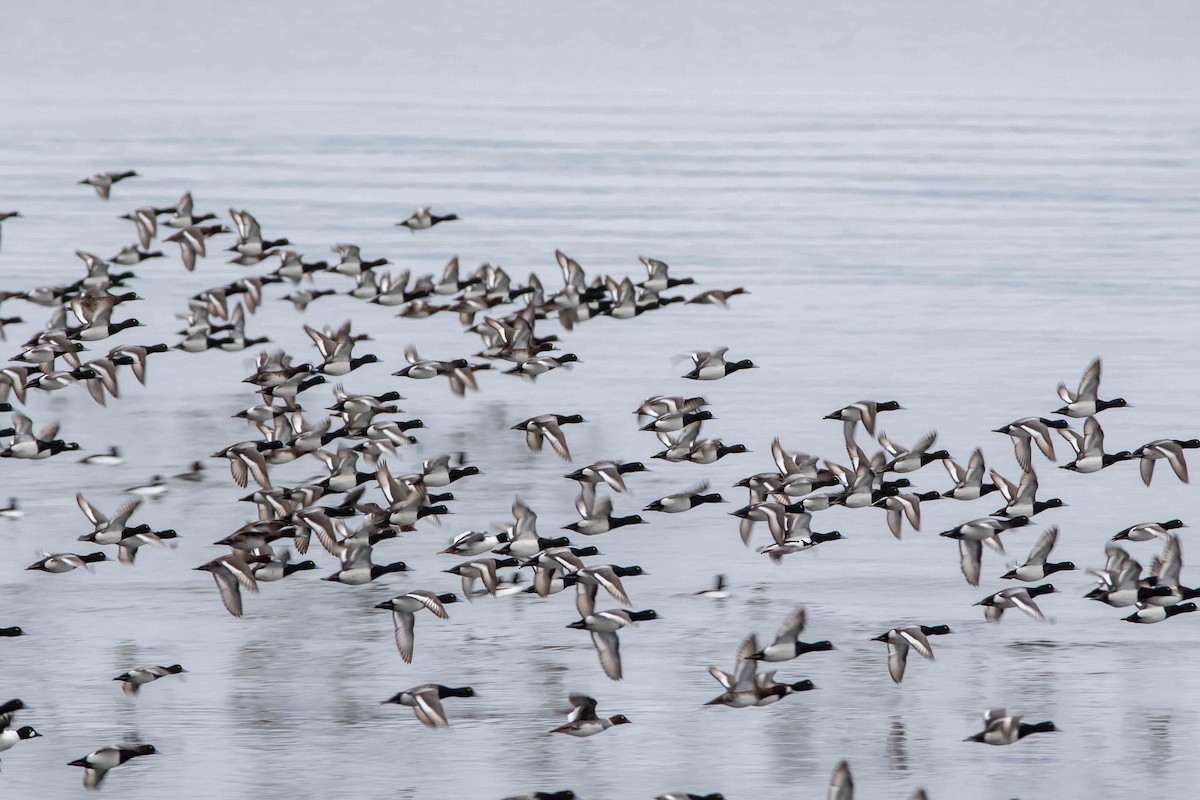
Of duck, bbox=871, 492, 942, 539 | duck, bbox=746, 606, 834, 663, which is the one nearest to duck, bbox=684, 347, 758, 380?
duck, bbox=871, 492, 942, 539

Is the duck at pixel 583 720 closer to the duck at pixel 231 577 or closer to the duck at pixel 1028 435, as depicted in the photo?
the duck at pixel 231 577

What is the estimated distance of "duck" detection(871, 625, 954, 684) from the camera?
1002 centimetres

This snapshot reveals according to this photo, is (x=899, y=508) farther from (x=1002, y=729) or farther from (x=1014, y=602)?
(x=1002, y=729)

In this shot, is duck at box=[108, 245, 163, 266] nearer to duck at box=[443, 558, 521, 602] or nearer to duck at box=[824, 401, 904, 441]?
duck at box=[824, 401, 904, 441]

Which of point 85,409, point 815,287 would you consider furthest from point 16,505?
point 815,287

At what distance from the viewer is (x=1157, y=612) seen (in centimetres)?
1076

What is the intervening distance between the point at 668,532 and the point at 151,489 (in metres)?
3.86

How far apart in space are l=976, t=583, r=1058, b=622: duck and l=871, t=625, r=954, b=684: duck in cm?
80

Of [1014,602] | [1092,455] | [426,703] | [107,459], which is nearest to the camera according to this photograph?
[426,703]

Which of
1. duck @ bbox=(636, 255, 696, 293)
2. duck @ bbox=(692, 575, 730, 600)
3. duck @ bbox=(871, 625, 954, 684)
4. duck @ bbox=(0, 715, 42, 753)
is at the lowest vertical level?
duck @ bbox=(0, 715, 42, 753)

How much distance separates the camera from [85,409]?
16859 millimetres

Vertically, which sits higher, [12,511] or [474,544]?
[12,511]

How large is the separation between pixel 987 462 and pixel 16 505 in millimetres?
7435

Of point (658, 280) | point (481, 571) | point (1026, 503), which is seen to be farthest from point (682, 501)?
point (658, 280)
